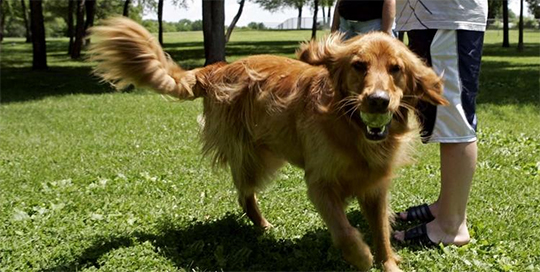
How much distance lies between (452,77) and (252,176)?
5.25 ft

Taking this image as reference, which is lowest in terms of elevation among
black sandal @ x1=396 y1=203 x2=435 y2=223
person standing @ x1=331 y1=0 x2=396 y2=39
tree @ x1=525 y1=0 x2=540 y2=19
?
black sandal @ x1=396 y1=203 x2=435 y2=223

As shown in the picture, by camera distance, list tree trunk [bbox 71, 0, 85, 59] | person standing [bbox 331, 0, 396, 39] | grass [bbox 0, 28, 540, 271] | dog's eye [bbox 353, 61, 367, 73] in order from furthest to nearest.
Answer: tree trunk [bbox 71, 0, 85, 59]
person standing [bbox 331, 0, 396, 39]
grass [bbox 0, 28, 540, 271]
dog's eye [bbox 353, 61, 367, 73]

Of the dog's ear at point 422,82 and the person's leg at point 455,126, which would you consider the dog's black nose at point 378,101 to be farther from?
the person's leg at point 455,126

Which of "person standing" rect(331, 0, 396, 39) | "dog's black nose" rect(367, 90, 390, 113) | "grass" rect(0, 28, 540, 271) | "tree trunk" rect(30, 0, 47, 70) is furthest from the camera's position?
"tree trunk" rect(30, 0, 47, 70)

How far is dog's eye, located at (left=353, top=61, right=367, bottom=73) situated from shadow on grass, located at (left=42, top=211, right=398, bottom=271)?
135cm

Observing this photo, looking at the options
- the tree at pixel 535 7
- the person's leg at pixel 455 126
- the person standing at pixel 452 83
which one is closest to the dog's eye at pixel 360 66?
the person standing at pixel 452 83

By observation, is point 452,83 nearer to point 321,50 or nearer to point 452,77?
point 452,77

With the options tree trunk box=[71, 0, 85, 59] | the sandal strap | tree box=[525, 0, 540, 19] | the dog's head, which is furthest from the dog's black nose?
tree box=[525, 0, 540, 19]

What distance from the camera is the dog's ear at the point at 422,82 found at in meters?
3.09

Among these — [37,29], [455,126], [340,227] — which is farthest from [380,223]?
[37,29]

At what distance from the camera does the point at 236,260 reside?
373cm

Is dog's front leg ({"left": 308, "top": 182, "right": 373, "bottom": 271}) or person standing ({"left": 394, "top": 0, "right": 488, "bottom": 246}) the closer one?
dog's front leg ({"left": 308, "top": 182, "right": 373, "bottom": 271})

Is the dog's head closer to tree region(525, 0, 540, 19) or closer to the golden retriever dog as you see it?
the golden retriever dog

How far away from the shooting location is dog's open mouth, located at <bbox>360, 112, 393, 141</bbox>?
2.87 meters
